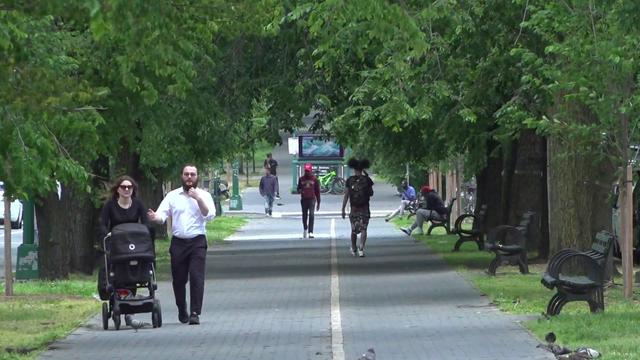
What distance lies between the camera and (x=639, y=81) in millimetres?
17391

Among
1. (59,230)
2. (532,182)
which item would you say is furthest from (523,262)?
(59,230)

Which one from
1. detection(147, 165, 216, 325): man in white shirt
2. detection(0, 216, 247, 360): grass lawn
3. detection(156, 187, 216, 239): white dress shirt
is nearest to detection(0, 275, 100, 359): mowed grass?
detection(0, 216, 247, 360): grass lawn

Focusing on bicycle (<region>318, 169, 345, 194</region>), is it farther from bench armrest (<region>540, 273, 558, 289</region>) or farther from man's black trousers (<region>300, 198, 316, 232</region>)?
bench armrest (<region>540, 273, 558, 289</region>)

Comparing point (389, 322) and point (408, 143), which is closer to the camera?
point (389, 322)

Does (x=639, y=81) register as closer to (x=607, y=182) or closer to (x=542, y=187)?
(x=607, y=182)

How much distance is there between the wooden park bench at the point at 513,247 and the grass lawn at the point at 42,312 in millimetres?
5338

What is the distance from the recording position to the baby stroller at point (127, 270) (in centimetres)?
1548

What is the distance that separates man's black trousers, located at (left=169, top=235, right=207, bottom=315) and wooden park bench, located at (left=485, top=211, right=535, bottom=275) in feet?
25.3

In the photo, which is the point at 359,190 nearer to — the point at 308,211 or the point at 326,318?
the point at 308,211

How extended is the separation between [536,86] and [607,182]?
2.05 m

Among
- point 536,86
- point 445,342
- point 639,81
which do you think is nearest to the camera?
point 445,342

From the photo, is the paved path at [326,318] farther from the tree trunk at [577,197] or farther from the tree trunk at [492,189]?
the tree trunk at [492,189]

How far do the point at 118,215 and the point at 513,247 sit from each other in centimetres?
851

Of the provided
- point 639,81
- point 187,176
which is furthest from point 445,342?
point 639,81
